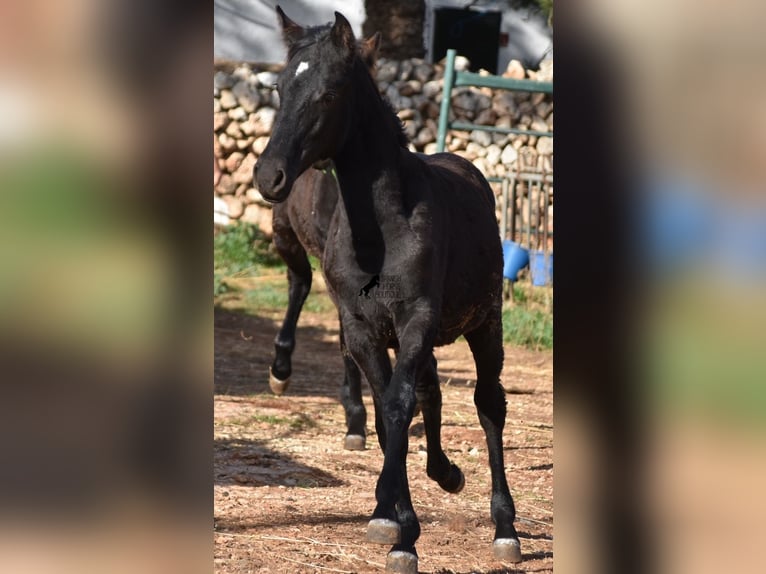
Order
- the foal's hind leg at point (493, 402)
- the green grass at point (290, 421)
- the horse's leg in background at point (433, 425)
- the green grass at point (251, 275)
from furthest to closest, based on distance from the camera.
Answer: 1. the green grass at point (251, 275)
2. the green grass at point (290, 421)
3. the horse's leg in background at point (433, 425)
4. the foal's hind leg at point (493, 402)

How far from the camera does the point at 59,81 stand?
1512 millimetres

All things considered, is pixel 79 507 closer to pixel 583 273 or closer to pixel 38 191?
pixel 38 191

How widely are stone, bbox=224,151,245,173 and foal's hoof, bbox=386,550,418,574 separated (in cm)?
1310

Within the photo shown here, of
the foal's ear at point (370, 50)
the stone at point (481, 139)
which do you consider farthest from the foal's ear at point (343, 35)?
the stone at point (481, 139)

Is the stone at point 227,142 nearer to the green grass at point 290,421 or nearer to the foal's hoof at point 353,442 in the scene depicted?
the green grass at point 290,421

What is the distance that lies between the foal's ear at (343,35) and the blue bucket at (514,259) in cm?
908

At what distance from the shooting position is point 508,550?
16.2 ft

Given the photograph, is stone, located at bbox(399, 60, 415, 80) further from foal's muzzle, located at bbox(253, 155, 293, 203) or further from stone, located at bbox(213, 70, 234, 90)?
foal's muzzle, located at bbox(253, 155, 293, 203)

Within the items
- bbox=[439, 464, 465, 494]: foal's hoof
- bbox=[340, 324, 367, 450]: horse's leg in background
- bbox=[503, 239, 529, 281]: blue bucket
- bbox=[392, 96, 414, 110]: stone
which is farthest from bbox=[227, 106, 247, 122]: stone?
bbox=[439, 464, 465, 494]: foal's hoof

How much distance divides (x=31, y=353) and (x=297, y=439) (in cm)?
630

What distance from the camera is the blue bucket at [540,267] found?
46.1ft

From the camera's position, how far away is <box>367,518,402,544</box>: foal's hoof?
409cm

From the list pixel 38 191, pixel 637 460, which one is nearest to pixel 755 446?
pixel 637 460

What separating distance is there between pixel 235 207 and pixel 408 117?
3.03m
